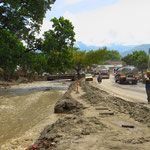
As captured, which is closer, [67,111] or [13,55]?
[67,111]

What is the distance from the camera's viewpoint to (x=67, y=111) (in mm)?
9766

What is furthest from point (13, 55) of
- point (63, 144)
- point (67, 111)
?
point (63, 144)

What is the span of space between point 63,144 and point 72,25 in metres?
25.0

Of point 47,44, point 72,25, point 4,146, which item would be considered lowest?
point 4,146

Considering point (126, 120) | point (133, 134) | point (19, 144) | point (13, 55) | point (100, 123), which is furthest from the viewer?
point (13, 55)

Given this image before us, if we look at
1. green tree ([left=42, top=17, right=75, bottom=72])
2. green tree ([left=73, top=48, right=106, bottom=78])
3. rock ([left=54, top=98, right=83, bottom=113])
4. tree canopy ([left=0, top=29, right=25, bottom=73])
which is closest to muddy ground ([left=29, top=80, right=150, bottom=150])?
rock ([left=54, top=98, right=83, bottom=113])

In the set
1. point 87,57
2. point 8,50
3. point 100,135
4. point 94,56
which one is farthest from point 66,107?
point 94,56

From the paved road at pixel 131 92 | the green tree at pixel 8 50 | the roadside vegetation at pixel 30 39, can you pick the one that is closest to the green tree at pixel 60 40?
the roadside vegetation at pixel 30 39

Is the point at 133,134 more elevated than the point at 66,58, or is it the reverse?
A: the point at 66,58

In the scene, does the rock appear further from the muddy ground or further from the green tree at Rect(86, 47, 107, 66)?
the green tree at Rect(86, 47, 107, 66)

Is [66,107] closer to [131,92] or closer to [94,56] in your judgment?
[131,92]

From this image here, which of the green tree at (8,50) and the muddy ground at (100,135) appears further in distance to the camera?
the green tree at (8,50)

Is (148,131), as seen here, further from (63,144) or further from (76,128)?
(63,144)

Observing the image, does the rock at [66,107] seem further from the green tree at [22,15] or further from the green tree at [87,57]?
the green tree at [87,57]
